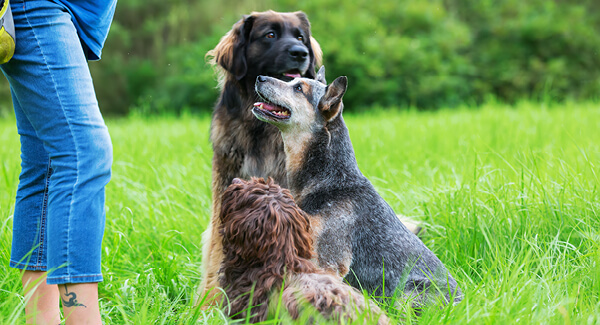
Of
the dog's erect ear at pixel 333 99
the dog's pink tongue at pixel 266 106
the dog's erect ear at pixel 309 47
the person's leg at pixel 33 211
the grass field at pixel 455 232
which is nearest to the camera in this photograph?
the grass field at pixel 455 232

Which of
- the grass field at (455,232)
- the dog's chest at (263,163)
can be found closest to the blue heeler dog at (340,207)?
the grass field at (455,232)

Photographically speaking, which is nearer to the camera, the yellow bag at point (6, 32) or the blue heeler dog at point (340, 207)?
the yellow bag at point (6, 32)

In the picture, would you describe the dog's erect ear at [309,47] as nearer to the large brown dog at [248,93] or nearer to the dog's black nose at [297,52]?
the large brown dog at [248,93]

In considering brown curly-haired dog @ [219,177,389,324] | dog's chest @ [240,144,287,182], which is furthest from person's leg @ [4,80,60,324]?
dog's chest @ [240,144,287,182]

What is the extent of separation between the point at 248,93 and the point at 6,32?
6.60 ft

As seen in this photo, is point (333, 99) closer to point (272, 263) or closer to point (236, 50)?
point (272, 263)

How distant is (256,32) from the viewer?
4137 mm

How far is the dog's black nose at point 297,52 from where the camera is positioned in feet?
12.9

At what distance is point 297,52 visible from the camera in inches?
156

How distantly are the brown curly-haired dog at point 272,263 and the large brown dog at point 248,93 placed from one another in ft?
3.05

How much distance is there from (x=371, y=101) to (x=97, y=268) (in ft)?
59.3

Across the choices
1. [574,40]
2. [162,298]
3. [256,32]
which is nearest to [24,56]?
[162,298]

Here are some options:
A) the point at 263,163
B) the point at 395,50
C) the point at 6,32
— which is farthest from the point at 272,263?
the point at 395,50

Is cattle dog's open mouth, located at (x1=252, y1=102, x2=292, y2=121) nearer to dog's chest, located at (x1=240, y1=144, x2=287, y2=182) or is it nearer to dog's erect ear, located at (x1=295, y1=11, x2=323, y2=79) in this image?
dog's chest, located at (x1=240, y1=144, x2=287, y2=182)
